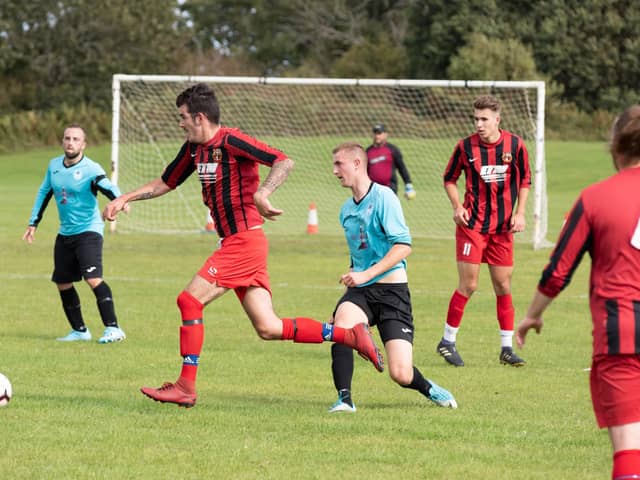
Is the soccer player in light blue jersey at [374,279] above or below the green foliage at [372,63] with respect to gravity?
below

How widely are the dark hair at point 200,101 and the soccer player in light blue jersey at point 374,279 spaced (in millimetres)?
853

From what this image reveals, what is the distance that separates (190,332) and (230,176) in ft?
3.39

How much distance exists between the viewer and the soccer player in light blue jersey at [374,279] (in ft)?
23.6

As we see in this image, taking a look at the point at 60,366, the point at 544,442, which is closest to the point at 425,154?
the point at 60,366

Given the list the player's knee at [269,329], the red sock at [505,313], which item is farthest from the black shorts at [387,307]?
the red sock at [505,313]

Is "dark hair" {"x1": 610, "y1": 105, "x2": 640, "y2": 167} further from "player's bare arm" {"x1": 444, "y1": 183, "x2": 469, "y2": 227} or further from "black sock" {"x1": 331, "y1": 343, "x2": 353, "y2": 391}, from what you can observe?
"player's bare arm" {"x1": 444, "y1": 183, "x2": 469, "y2": 227}

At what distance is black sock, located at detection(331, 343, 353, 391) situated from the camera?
24.0 feet

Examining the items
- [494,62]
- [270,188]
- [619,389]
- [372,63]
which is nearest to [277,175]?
[270,188]

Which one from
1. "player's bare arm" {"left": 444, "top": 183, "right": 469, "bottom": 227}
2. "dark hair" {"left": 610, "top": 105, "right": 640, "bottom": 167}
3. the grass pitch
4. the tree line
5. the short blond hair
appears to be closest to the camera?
"dark hair" {"left": 610, "top": 105, "right": 640, "bottom": 167}

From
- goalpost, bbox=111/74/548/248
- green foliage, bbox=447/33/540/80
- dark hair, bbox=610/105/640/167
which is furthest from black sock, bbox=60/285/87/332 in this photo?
green foliage, bbox=447/33/540/80

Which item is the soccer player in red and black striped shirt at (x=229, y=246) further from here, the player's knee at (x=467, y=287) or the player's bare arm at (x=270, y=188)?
the player's knee at (x=467, y=287)

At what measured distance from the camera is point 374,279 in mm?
7355

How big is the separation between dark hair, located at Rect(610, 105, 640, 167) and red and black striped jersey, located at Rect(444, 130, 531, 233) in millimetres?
5390

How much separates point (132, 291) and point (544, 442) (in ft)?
29.2
